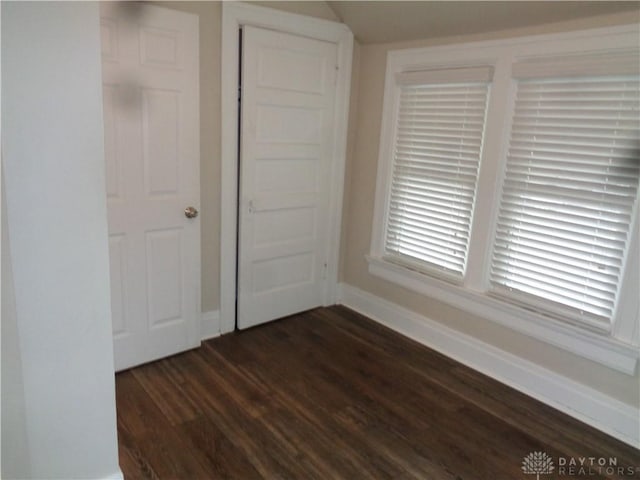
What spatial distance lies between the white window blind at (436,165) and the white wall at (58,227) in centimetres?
214

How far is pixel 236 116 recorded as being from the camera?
2.92 metres

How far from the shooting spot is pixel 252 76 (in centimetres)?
292

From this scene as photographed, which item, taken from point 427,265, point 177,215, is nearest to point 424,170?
point 427,265

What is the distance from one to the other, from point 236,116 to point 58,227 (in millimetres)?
A: 1651

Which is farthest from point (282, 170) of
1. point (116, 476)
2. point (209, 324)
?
point (116, 476)

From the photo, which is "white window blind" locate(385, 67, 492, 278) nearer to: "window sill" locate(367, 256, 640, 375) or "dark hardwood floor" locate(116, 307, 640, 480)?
"window sill" locate(367, 256, 640, 375)

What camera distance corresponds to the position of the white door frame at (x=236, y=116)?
2807 millimetres

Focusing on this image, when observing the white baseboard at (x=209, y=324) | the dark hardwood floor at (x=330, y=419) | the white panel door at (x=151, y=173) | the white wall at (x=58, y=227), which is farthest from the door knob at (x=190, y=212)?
the white wall at (x=58, y=227)

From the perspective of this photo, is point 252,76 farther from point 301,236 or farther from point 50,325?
point 50,325

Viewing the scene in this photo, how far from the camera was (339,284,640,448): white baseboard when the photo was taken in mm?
2354

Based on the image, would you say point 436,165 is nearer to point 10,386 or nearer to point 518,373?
point 518,373

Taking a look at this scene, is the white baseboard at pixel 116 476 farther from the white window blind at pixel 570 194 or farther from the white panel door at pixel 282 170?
the white window blind at pixel 570 194

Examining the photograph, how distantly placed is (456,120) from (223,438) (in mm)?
2265

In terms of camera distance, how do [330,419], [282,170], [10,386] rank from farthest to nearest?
[282,170] < [330,419] < [10,386]
